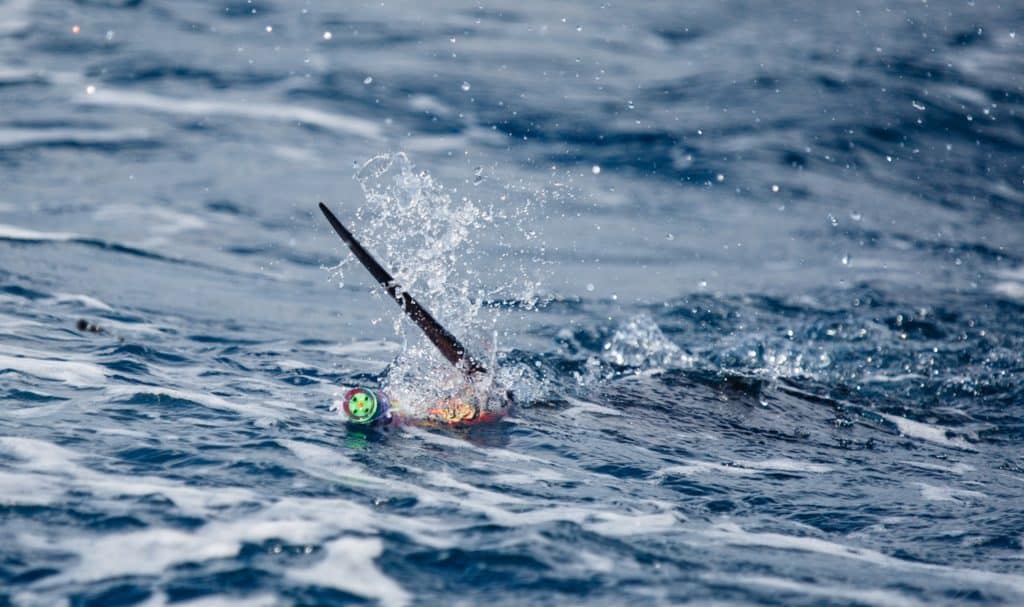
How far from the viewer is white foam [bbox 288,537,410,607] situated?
4.38m

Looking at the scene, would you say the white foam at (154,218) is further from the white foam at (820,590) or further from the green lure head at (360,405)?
the white foam at (820,590)

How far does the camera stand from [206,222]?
1412 centimetres

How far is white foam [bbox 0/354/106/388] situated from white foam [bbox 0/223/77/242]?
5.04 metres

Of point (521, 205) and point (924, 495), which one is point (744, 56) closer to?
point (521, 205)

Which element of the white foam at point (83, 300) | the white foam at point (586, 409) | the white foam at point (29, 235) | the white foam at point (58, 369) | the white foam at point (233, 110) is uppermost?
the white foam at point (233, 110)

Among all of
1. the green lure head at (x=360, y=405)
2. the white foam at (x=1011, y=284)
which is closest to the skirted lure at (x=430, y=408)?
the green lure head at (x=360, y=405)

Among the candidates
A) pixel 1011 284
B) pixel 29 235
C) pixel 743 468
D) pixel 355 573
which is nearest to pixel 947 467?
pixel 743 468

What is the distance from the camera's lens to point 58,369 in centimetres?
777

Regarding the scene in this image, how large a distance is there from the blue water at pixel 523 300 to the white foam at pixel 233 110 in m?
0.08

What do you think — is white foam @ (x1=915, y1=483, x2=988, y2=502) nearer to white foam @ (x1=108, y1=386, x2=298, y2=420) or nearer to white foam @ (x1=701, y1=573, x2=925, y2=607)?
white foam @ (x1=701, y1=573, x2=925, y2=607)

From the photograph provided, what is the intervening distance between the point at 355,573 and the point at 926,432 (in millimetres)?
5369

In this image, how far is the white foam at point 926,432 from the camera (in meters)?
7.90

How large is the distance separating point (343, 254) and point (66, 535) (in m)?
9.14

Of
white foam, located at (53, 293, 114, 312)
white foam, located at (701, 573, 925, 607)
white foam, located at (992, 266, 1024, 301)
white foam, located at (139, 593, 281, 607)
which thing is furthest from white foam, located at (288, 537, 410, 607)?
white foam, located at (992, 266, 1024, 301)
